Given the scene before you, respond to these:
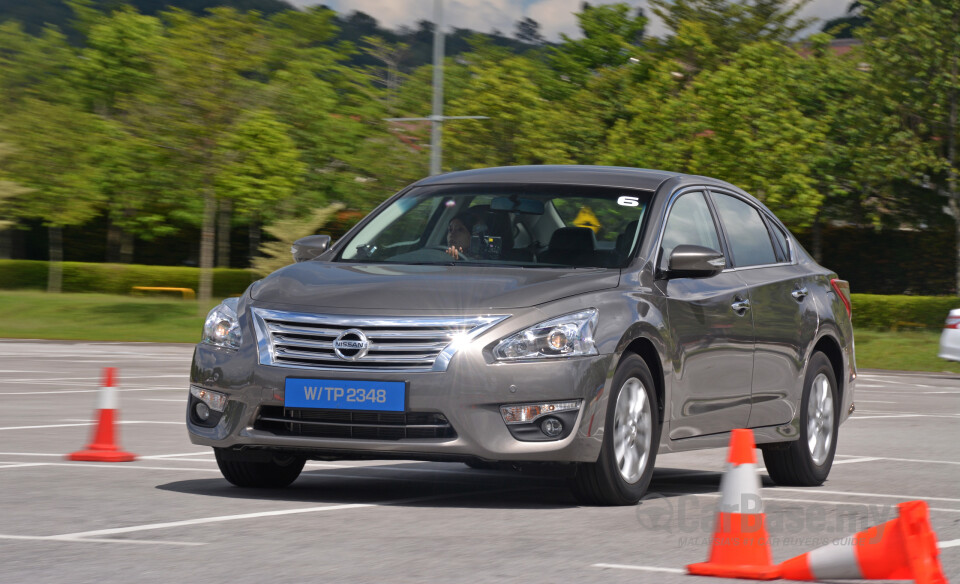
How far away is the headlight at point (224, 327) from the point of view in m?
7.37

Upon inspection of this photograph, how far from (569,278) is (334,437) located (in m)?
1.40

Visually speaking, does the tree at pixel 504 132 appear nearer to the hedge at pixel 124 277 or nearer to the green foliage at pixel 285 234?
the green foliage at pixel 285 234

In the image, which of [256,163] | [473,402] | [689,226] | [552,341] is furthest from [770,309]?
[256,163]

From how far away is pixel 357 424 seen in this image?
704cm

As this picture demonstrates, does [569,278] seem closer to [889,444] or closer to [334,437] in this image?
[334,437]

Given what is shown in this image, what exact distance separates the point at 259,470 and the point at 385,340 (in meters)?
1.36

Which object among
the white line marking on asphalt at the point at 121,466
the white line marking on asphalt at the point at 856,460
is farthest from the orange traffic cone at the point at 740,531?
the white line marking on asphalt at the point at 856,460

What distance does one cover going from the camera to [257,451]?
746cm

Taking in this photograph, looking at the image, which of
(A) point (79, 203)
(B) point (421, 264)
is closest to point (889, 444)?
(B) point (421, 264)

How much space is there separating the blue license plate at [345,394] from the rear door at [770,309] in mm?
2546

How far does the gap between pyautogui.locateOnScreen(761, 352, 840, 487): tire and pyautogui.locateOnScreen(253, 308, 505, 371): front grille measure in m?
2.87

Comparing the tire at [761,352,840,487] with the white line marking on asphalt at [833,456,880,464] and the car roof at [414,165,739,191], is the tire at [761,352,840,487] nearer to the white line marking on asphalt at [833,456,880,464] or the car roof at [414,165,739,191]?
the white line marking on asphalt at [833,456,880,464]

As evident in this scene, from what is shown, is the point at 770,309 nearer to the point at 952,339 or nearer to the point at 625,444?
the point at 625,444

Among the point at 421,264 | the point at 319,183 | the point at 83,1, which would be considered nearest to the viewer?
the point at 421,264
